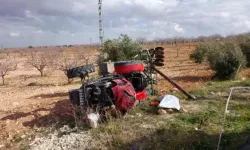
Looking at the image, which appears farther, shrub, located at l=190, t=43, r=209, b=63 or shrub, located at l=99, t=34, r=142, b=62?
shrub, located at l=190, t=43, r=209, b=63

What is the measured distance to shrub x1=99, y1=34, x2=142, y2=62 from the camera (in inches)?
494

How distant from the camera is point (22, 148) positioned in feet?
17.2

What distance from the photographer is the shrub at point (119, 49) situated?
12.5 m

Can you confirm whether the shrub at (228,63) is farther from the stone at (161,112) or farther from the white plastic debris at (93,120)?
the white plastic debris at (93,120)

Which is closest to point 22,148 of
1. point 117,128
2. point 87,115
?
point 87,115

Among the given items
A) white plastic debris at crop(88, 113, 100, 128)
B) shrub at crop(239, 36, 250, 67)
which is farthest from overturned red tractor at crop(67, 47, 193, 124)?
shrub at crop(239, 36, 250, 67)

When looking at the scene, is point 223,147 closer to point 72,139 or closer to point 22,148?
point 72,139

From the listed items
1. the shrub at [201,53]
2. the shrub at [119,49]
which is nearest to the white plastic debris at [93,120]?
the shrub at [119,49]

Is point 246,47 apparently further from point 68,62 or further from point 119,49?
point 68,62

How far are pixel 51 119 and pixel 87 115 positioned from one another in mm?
1428

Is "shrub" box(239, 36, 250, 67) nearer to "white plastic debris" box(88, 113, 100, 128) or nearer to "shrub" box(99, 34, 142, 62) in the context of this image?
"shrub" box(99, 34, 142, 62)

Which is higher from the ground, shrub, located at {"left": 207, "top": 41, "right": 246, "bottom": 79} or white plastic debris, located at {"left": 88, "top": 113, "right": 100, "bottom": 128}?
shrub, located at {"left": 207, "top": 41, "right": 246, "bottom": 79}

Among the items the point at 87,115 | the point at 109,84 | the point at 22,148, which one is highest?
the point at 109,84

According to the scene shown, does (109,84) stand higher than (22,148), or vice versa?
(109,84)
